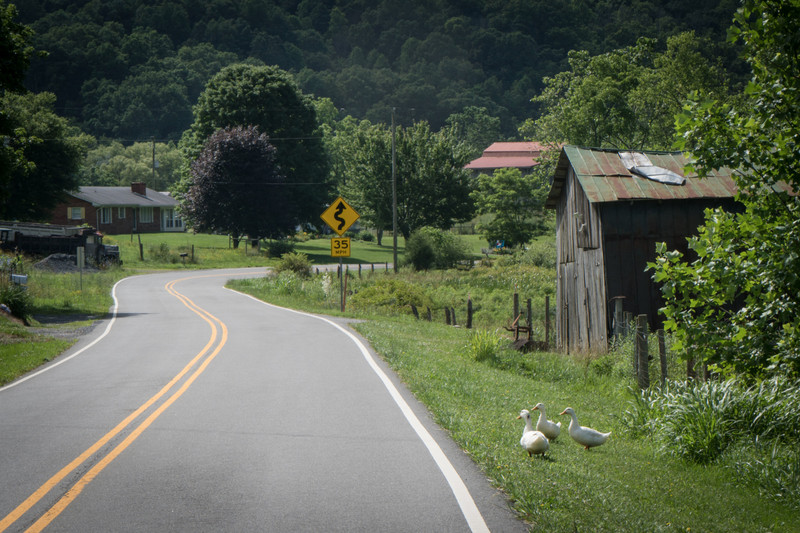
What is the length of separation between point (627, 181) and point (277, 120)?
191ft

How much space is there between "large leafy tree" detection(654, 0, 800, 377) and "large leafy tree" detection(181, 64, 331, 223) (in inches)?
2592

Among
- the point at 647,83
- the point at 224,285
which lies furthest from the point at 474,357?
the point at 647,83

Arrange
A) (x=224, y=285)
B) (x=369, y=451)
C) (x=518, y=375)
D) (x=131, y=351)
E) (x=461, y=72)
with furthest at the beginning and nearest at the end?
(x=461, y=72), (x=224, y=285), (x=131, y=351), (x=518, y=375), (x=369, y=451)

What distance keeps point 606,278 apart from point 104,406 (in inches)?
518

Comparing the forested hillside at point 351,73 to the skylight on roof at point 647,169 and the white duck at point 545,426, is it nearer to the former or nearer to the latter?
the skylight on roof at point 647,169

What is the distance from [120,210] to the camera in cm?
8050

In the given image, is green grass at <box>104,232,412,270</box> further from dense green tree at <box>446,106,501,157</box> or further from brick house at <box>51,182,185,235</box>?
dense green tree at <box>446,106,501,157</box>

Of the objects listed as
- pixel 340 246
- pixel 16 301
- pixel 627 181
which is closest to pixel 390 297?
pixel 340 246

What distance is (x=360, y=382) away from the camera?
44.0 feet

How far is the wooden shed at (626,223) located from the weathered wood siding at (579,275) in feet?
0.09

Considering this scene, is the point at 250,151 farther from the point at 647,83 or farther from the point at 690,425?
the point at 690,425

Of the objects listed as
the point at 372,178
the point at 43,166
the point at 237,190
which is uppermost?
the point at 43,166

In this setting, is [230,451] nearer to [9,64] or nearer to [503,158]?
[9,64]

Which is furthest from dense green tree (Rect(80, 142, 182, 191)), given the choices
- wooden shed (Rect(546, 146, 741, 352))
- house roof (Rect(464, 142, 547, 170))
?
wooden shed (Rect(546, 146, 741, 352))
